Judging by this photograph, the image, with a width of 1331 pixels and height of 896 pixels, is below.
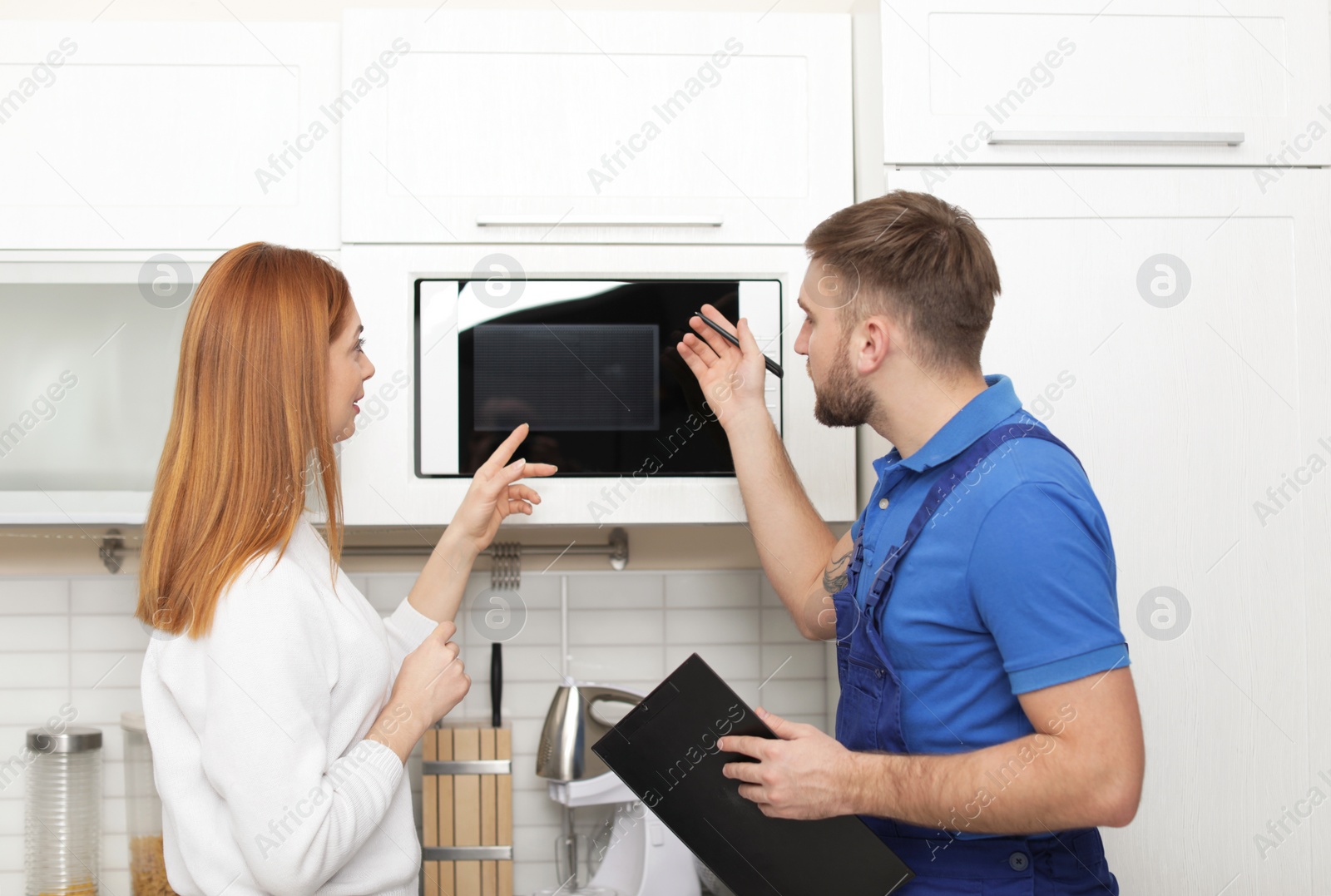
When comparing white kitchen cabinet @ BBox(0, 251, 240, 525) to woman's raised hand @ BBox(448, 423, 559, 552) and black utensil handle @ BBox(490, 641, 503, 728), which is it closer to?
woman's raised hand @ BBox(448, 423, 559, 552)

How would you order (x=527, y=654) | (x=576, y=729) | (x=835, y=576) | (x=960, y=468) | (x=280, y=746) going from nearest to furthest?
(x=280, y=746) → (x=960, y=468) → (x=835, y=576) → (x=576, y=729) → (x=527, y=654)

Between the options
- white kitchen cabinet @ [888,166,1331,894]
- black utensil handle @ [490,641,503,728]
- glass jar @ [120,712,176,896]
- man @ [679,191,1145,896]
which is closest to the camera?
man @ [679,191,1145,896]

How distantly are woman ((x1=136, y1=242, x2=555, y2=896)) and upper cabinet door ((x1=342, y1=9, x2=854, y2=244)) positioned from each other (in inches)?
10.9

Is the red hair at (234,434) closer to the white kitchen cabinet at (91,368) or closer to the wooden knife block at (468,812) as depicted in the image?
the white kitchen cabinet at (91,368)

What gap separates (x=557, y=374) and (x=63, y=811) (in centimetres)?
107

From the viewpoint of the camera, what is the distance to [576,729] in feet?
4.95

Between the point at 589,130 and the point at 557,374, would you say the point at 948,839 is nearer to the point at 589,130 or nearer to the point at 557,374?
the point at 557,374

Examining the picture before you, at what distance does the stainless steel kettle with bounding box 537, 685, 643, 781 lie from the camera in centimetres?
150

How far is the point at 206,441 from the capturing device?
989mm

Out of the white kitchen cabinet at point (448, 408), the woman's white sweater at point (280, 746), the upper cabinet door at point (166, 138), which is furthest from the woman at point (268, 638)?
the upper cabinet door at point (166, 138)

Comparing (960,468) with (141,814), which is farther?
(141,814)

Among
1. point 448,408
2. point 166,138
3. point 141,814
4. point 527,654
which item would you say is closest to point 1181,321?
point 448,408

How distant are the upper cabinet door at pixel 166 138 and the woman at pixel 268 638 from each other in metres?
0.30

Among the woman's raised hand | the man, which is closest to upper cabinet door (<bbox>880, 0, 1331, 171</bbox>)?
the man
